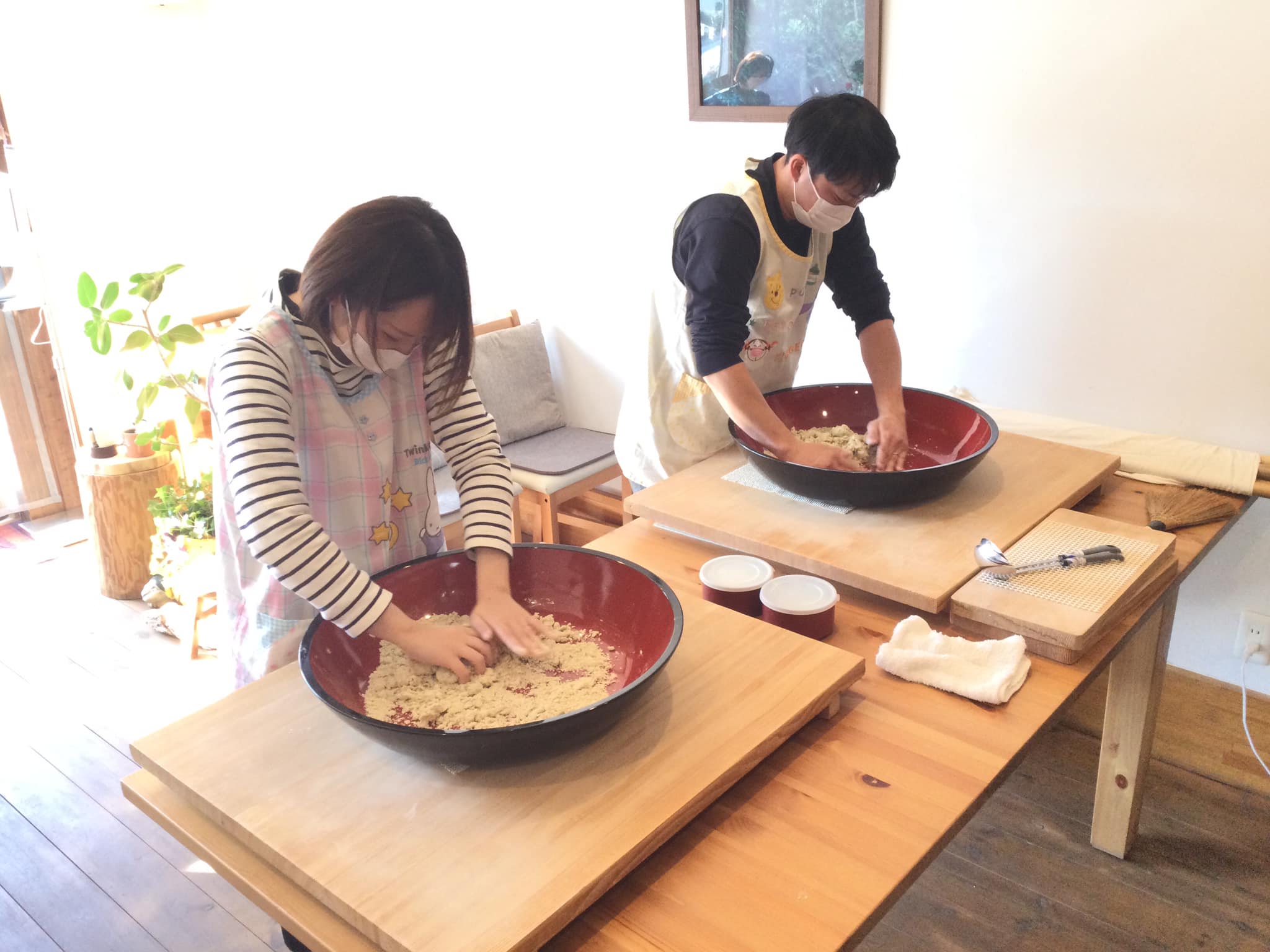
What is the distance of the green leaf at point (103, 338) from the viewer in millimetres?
2922

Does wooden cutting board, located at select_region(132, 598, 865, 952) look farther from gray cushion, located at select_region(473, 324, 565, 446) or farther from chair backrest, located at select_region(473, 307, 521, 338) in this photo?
chair backrest, located at select_region(473, 307, 521, 338)

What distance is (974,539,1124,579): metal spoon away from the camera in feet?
4.18

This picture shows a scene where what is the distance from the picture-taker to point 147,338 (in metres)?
2.96

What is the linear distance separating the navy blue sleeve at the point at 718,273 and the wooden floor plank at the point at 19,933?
61.7 inches

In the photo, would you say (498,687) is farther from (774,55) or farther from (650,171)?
(650,171)

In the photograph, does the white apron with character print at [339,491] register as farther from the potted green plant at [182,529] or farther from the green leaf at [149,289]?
the green leaf at [149,289]

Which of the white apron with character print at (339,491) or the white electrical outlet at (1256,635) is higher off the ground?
the white apron with character print at (339,491)

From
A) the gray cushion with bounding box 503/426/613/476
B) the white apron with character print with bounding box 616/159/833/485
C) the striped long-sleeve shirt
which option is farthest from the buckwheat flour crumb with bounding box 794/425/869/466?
the gray cushion with bounding box 503/426/613/476

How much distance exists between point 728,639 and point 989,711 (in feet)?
0.94

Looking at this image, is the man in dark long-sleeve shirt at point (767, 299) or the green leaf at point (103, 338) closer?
the man in dark long-sleeve shirt at point (767, 299)

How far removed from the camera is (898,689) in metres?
1.12

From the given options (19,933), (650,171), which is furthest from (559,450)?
(19,933)

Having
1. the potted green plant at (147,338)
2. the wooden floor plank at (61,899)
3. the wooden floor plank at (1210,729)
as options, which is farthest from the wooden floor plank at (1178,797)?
the potted green plant at (147,338)

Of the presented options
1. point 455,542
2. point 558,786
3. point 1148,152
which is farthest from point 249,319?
point 1148,152
